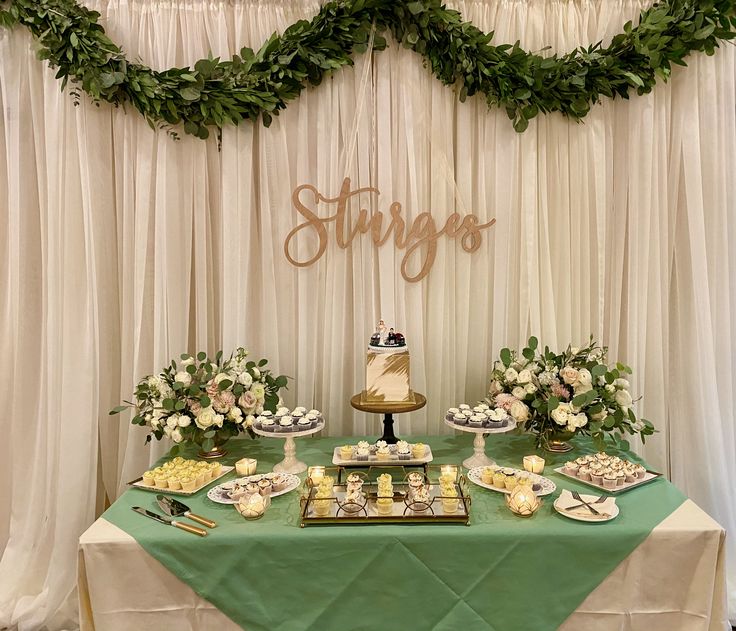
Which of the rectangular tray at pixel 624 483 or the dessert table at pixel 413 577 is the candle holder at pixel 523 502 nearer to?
the dessert table at pixel 413 577

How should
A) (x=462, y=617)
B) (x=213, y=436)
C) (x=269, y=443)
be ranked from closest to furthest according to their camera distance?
1. (x=462, y=617)
2. (x=213, y=436)
3. (x=269, y=443)

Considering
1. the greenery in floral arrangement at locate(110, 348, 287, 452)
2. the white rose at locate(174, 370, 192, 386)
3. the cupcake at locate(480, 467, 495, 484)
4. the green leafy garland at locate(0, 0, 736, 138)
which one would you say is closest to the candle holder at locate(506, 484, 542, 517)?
the cupcake at locate(480, 467, 495, 484)

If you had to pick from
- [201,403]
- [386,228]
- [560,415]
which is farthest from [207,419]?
[560,415]

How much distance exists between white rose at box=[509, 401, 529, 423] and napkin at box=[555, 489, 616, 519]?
340mm

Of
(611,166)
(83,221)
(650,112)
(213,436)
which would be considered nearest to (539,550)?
(213,436)

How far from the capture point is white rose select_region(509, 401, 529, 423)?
2.00 meters

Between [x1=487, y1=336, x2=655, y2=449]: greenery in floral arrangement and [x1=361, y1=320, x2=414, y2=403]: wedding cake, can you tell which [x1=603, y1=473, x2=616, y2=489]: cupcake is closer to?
[x1=487, y1=336, x2=655, y2=449]: greenery in floral arrangement

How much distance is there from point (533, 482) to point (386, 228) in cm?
115

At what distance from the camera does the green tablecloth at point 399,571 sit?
5.10 ft

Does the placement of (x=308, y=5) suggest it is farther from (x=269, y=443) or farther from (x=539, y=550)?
(x=539, y=550)

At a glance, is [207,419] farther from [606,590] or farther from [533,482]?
[606,590]

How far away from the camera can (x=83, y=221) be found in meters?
2.32

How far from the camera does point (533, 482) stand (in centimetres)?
180

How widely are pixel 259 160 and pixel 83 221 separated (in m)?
0.76
